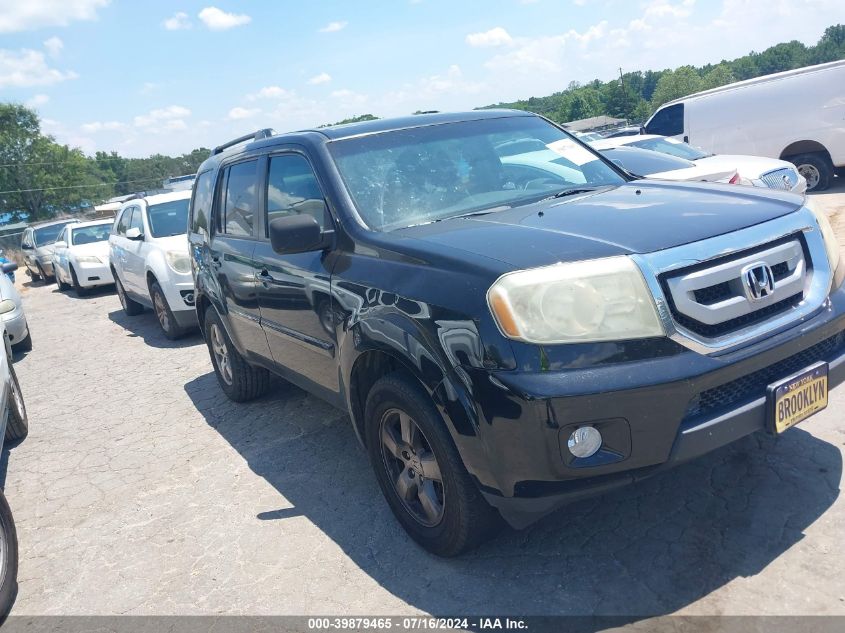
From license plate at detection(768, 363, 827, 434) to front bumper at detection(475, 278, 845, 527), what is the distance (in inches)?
1.8

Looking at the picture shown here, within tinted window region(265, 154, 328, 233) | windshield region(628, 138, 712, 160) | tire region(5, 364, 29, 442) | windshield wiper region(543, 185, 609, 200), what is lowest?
tire region(5, 364, 29, 442)

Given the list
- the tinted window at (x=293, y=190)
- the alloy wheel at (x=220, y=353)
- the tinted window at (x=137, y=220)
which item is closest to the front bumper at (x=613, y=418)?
the tinted window at (x=293, y=190)

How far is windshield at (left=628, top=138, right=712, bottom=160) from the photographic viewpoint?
36.7ft

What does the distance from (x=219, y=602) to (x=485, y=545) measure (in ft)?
3.97

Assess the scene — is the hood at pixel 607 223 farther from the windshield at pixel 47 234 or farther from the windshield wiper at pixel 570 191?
the windshield at pixel 47 234

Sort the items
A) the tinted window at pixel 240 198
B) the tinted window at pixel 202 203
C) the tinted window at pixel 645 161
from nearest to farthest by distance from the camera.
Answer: the tinted window at pixel 240 198
the tinted window at pixel 202 203
the tinted window at pixel 645 161

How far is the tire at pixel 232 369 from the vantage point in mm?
5750

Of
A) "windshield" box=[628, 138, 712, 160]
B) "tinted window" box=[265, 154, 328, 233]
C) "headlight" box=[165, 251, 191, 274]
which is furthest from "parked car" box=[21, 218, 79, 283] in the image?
"tinted window" box=[265, 154, 328, 233]

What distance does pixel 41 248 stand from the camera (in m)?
20.0

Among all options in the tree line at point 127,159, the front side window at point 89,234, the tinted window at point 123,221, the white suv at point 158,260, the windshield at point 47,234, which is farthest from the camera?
the tree line at point 127,159

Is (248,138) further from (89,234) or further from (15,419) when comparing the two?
(89,234)

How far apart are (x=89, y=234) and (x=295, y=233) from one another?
557 inches

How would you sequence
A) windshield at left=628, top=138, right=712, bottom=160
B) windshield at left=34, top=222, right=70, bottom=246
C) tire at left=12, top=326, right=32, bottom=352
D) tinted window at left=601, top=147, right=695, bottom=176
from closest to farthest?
tinted window at left=601, top=147, right=695, bottom=176, tire at left=12, top=326, right=32, bottom=352, windshield at left=628, top=138, right=712, bottom=160, windshield at left=34, top=222, right=70, bottom=246

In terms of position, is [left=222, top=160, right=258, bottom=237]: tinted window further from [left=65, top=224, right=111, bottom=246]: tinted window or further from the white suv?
[left=65, top=224, right=111, bottom=246]: tinted window
